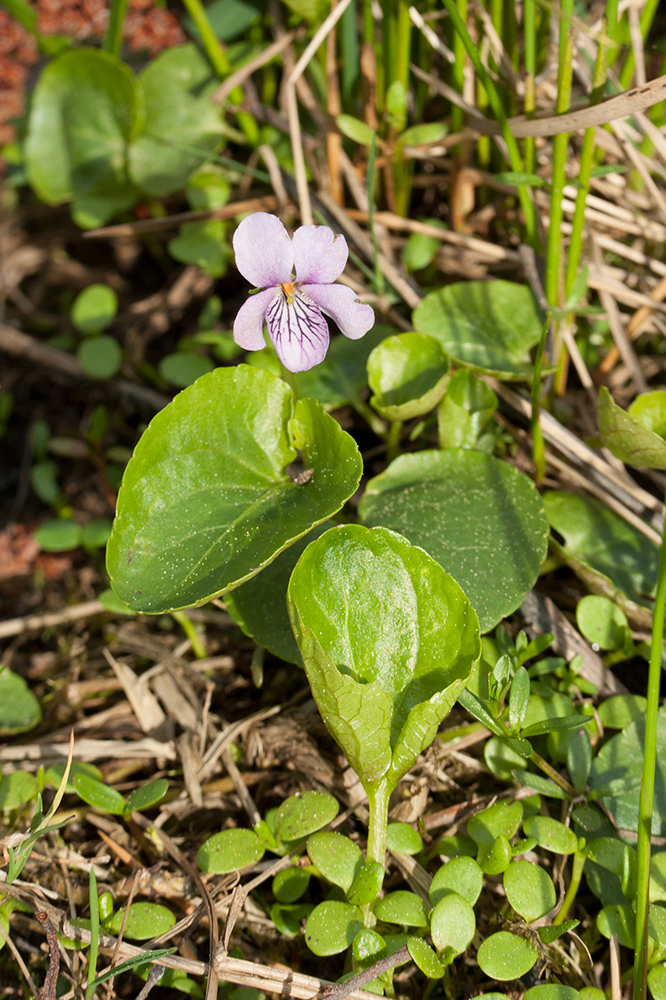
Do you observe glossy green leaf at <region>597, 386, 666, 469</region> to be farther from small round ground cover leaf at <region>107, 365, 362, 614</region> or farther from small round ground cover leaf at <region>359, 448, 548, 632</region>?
small round ground cover leaf at <region>107, 365, 362, 614</region>

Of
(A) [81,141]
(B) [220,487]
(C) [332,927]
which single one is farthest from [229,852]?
(A) [81,141]

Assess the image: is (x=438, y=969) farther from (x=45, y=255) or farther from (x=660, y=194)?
(x=45, y=255)

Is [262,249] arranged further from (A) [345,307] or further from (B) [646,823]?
(B) [646,823]

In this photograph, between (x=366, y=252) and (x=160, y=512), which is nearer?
(x=160, y=512)

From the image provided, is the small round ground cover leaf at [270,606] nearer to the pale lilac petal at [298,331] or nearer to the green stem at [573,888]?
the pale lilac petal at [298,331]

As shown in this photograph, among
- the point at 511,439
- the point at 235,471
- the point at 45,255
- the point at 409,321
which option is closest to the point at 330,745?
the point at 235,471
